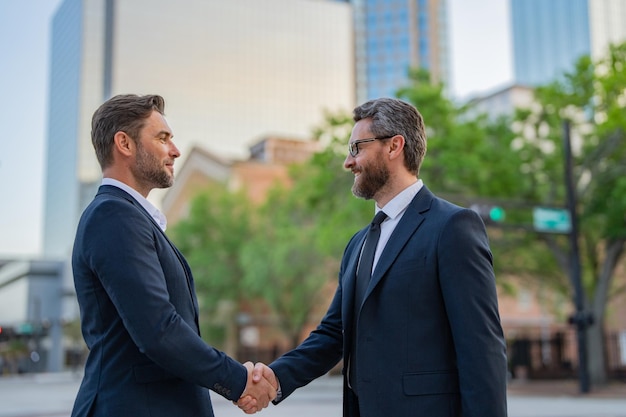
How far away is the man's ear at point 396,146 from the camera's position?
3.69 metres

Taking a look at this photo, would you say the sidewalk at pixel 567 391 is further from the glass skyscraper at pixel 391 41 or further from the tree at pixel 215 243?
the glass skyscraper at pixel 391 41

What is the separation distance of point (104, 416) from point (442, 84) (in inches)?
968

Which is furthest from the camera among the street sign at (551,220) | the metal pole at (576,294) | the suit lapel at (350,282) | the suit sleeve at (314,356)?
the metal pole at (576,294)

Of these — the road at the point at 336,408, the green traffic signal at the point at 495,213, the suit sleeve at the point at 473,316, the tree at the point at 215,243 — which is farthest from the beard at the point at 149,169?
the tree at the point at 215,243

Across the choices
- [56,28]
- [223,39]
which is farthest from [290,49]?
[56,28]

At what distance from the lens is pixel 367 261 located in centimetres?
366

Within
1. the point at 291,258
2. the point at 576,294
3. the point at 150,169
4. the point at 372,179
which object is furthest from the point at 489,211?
the point at 291,258

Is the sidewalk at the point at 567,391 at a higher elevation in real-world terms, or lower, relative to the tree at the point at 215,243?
lower

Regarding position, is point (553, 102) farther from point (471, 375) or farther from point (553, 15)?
point (553, 15)

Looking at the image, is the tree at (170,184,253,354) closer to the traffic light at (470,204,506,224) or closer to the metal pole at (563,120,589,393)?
the metal pole at (563,120,589,393)

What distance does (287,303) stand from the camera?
4062 centimetres

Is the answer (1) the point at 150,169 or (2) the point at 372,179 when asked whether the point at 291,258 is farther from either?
(1) the point at 150,169

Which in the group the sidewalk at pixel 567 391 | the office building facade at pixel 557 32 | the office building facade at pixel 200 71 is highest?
the office building facade at pixel 557 32

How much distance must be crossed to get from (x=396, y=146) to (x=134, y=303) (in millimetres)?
1470
